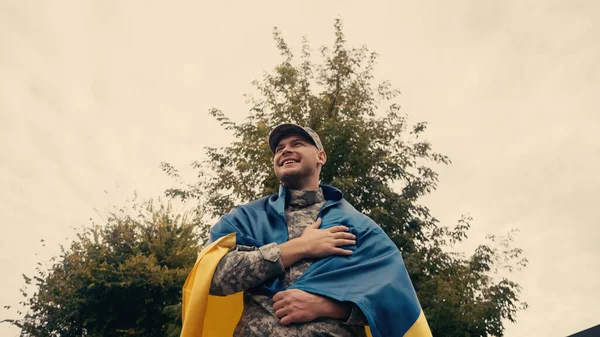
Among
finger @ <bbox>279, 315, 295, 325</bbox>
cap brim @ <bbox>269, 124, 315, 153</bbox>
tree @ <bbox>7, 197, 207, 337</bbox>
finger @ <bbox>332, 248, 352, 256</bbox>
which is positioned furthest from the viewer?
tree @ <bbox>7, 197, 207, 337</bbox>

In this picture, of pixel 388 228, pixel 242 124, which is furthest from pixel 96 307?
pixel 388 228

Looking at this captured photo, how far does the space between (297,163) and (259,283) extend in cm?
86

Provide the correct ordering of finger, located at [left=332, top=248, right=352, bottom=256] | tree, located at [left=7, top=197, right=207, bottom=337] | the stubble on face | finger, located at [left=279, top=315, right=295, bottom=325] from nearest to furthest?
1. finger, located at [left=279, top=315, right=295, bottom=325]
2. finger, located at [left=332, top=248, right=352, bottom=256]
3. the stubble on face
4. tree, located at [left=7, top=197, right=207, bottom=337]

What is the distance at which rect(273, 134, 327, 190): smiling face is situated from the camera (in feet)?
8.94

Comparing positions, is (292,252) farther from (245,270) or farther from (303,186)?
(303,186)

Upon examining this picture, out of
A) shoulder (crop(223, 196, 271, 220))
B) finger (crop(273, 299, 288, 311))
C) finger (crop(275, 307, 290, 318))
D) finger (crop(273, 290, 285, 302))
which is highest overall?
shoulder (crop(223, 196, 271, 220))

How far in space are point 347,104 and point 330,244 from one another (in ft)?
30.4

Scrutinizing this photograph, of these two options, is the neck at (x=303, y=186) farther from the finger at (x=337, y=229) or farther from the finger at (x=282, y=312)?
the finger at (x=282, y=312)

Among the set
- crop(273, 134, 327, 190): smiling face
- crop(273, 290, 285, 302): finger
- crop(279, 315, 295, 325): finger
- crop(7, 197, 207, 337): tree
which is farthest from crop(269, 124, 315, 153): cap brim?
crop(7, 197, 207, 337): tree

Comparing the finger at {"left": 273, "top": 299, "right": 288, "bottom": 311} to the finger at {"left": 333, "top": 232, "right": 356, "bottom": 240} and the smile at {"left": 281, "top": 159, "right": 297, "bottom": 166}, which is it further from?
the smile at {"left": 281, "top": 159, "right": 297, "bottom": 166}

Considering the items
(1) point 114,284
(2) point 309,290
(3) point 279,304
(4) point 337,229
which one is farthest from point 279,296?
(1) point 114,284

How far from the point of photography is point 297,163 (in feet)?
9.02

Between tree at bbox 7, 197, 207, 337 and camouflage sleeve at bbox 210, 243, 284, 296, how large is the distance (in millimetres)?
11508

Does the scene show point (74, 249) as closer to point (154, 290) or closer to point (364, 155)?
point (154, 290)
